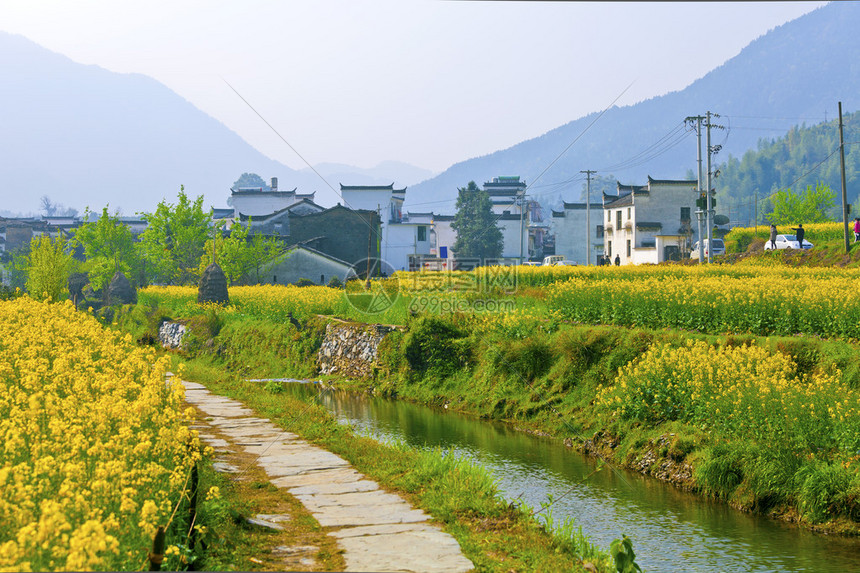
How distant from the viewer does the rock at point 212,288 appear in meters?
35.5

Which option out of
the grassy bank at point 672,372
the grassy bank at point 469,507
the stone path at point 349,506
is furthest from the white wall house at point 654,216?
the stone path at point 349,506

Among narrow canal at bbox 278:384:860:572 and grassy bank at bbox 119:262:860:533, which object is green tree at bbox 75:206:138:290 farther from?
narrow canal at bbox 278:384:860:572

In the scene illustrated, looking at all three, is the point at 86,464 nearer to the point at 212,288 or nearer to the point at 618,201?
the point at 212,288

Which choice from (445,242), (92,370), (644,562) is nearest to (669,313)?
(644,562)

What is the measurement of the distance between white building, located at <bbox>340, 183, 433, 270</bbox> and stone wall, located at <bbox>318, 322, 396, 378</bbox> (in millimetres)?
49629

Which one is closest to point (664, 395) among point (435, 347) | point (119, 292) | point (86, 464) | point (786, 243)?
point (435, 347)

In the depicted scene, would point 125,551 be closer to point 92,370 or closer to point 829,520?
point 92,370

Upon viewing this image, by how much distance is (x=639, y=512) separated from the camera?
12.1 m

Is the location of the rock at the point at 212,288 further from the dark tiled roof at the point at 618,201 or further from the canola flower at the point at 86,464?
the dark tiled roof at the point at 618,201

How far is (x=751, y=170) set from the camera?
623 ft

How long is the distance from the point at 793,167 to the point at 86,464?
199436mm

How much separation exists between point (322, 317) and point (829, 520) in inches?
841

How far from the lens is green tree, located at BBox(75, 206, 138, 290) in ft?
184

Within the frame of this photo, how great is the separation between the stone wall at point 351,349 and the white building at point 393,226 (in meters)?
49.6
